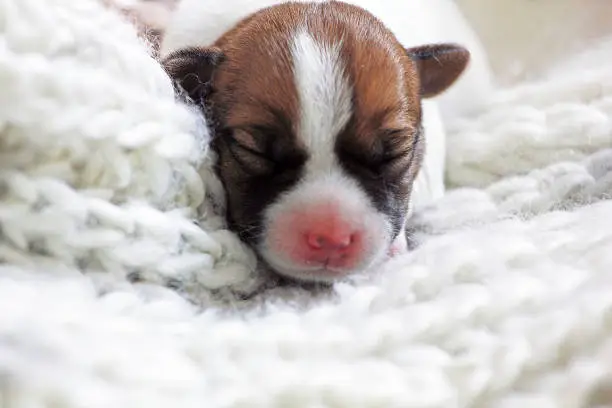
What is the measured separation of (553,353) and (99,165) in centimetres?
39

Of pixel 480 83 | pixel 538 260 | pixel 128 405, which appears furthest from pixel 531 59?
pixel 128 405

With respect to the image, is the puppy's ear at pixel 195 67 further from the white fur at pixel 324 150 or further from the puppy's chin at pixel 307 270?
the puppy's chin at pixel 307 270

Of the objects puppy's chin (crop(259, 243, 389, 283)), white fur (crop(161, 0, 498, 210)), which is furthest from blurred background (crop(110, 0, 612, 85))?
puppy's chin (crop(259, 243, 389, 283))

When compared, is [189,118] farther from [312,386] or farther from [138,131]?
[312,386]

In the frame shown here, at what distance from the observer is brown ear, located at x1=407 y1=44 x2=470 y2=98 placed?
1.11 metres

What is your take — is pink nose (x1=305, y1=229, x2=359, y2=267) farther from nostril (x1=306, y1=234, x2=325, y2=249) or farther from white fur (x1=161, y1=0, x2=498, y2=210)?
white fur (x1=161, y1=0, x2=498, y2=210)

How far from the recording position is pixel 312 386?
1.79 ft

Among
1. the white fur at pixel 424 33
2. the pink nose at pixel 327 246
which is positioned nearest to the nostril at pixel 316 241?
the pink nose at pixel 327 246

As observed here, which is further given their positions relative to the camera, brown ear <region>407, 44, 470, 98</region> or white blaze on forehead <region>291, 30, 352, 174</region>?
brown ear <region>407, 44, 470, 98</region>

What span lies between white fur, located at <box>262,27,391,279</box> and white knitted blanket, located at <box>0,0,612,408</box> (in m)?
0.07

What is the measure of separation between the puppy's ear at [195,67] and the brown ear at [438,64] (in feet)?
1.01

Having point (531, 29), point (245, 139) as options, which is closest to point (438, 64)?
point (245, 139)

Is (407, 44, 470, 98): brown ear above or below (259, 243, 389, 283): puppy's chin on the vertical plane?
above

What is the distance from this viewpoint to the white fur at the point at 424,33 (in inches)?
45.7
